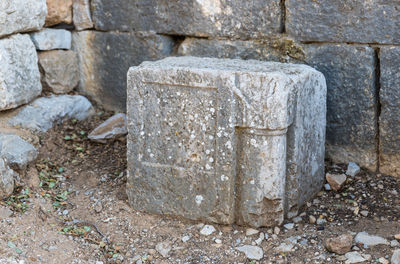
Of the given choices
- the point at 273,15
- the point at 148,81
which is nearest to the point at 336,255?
the point at 148,81

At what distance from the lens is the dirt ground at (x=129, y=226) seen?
342cm

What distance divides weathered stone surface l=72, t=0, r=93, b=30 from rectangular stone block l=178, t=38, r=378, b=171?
4.38 feet

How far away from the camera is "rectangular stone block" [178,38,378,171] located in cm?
402

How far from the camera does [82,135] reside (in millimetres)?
4703

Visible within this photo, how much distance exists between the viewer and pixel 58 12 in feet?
15.9

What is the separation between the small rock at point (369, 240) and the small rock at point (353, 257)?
0.41 feet

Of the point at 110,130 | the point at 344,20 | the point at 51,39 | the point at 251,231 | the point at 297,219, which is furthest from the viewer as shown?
the point at 51,39

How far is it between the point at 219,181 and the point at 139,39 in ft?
5.11

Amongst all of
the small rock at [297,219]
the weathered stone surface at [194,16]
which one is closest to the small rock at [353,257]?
the small rock at [297,219]

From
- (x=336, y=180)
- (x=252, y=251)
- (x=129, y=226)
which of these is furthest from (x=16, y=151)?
(x=336, y=180)

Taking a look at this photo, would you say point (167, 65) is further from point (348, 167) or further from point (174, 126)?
point (348, 167)

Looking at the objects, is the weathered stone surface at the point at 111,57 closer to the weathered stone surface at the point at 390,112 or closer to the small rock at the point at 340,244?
the weathered stone surface at the point at 390,112

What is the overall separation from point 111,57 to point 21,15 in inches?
30.3

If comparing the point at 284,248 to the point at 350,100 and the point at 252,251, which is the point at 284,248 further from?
the point at 350,100
